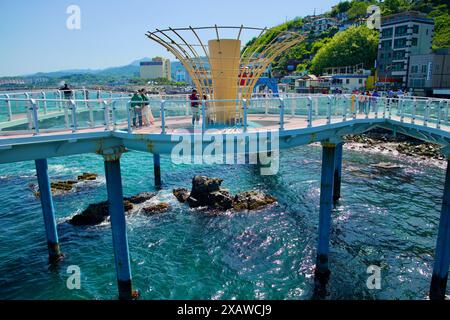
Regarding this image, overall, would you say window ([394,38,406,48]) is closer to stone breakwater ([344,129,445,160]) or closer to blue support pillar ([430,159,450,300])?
stone breakwater ([344,129,445,160])

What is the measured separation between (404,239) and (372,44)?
288 ft

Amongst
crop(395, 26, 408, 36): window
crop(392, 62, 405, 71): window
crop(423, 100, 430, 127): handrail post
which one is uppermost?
crop(395, 26, 408, 36): window

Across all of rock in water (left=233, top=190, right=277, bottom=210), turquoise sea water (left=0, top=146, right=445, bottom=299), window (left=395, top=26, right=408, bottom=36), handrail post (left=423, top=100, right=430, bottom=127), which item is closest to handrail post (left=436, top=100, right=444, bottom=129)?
handrail post (left=423, top=100, right=430, bottom=127)

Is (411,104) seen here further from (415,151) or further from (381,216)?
(415,151)

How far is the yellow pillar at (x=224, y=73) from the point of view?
14.6m

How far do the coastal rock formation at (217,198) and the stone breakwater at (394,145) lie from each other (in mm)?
22342

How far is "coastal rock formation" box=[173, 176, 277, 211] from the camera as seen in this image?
2334 cm

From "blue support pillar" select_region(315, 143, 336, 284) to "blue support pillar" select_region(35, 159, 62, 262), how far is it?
42.0 ft

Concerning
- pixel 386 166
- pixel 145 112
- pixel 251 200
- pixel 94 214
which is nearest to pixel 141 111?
pixel 145 112

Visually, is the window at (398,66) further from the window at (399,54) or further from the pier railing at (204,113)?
the pier railing at (204,113)

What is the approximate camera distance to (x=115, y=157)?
41.0ft

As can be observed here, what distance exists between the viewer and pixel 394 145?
138 ft

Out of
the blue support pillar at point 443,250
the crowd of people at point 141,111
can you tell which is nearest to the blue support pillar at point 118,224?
the crowd of people at point 141,111
